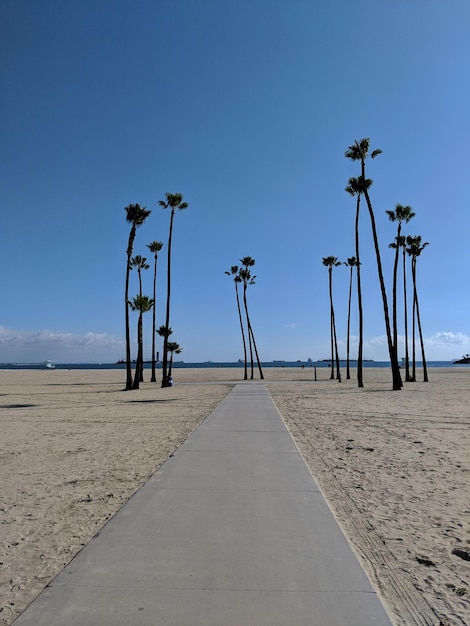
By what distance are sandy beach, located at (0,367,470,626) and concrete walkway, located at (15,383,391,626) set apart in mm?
264

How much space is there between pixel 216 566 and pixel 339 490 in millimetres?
3144

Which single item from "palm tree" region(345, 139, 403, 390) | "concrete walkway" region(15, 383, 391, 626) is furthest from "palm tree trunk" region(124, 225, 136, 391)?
"concrete walkway" region(15, 383, 391, 626)

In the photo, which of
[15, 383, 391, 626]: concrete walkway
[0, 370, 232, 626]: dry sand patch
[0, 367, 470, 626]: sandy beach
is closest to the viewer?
[15, 383, 391, 626]: concrete walkway

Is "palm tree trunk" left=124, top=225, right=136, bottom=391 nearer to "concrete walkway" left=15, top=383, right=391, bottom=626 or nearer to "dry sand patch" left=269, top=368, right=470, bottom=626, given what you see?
"dry sand patch" left=269, top=368, right=470, bottom=626

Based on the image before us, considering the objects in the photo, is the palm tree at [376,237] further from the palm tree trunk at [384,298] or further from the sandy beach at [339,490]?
the sandy beach at [339,490]

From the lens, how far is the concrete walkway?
310 centimetres

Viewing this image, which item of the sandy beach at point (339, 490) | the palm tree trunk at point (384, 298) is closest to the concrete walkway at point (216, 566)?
the sandy beach at point (339, 490)

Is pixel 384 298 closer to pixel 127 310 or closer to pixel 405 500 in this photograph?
pixel 127 310

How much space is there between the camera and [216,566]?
12.4ft

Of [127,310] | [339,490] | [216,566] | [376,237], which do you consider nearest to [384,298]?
[376,237]

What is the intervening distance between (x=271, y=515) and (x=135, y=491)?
7.18 feet

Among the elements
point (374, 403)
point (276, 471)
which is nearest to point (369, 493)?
point (276, 471)

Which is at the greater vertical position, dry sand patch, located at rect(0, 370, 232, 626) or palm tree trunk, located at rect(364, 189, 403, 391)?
palm tree trunk, located at rect(364, 189, 403, 391)

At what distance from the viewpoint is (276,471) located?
23.3 ft
